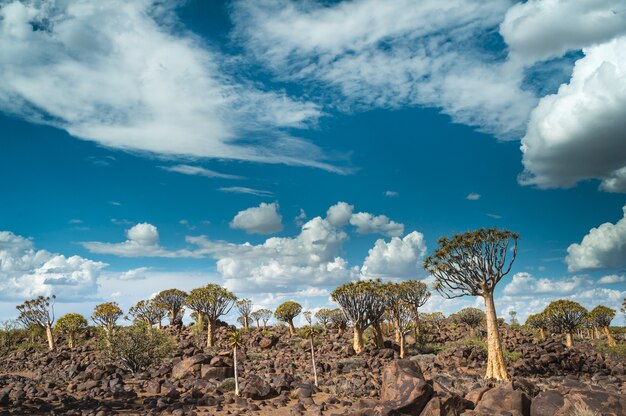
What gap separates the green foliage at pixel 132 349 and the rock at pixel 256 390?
510 inches

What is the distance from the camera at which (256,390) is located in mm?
24719

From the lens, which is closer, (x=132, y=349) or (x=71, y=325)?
(x=132, y=349)

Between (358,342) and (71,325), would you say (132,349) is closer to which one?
(358,342)

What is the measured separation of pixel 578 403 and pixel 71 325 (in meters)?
56.2

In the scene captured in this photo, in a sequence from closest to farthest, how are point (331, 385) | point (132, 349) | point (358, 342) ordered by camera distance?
1. point (331, 385)
2. point (132, 349)
3. point (358, 342)

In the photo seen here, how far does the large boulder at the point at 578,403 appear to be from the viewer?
43.2ft

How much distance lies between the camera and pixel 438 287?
1116 inches

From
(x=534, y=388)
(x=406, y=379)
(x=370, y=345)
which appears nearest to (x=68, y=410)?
(x=406, y=379)

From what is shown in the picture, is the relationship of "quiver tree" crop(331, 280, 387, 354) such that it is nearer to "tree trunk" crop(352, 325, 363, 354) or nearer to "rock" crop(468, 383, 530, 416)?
"tree trunk" crop(352, 325, 363, 354)

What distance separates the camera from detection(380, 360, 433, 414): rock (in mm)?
15898

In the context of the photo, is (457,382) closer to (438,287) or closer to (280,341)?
(438,287)

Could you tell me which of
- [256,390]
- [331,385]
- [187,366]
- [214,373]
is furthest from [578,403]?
[187,366]

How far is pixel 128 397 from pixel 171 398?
2.68 metres

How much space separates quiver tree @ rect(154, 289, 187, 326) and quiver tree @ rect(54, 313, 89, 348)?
982 cm
